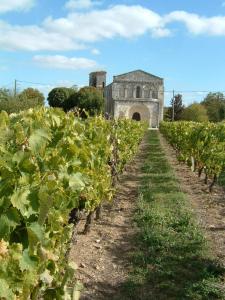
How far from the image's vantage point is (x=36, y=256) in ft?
9.08

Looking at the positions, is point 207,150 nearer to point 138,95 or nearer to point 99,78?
point 138,95

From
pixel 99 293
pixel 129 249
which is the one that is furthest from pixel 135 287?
pixel 129 249

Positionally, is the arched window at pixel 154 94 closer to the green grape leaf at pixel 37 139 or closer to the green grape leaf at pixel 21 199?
the green grape leaf at pixel 37 139

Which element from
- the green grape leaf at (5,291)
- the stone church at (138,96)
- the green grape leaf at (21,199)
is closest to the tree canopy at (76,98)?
the stone church at (138,96)

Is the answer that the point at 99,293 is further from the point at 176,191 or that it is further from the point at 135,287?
the point at 176,191

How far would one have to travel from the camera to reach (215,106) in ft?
264

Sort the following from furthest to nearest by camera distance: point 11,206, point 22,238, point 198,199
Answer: point 198,199 < point 22,238 < point 11,206

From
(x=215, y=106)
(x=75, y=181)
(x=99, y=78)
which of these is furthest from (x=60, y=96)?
(x=75, y=181)

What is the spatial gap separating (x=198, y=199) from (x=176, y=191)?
57cm

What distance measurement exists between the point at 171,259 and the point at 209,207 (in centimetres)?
361

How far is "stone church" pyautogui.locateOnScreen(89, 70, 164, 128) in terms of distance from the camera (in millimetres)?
76125

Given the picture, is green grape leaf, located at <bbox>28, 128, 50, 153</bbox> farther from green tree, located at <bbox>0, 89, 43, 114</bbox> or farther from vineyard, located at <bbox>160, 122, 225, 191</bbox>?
green tree, located at <bbox>0, 89, 43, 114</bbox>

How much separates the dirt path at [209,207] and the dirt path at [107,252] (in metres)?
1.10

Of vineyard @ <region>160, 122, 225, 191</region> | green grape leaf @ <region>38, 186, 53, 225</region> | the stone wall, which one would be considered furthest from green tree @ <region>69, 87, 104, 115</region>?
green grape leaf @ <region>38, 186, 53, 225</region>
